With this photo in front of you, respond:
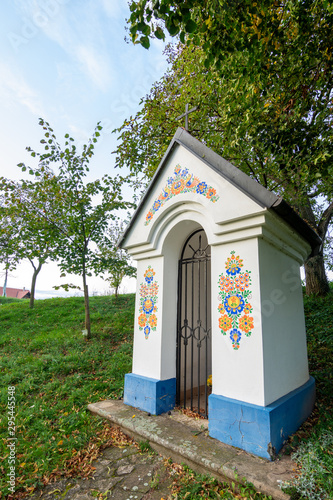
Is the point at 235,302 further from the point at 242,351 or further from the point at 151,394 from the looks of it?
→ the point at 151,394

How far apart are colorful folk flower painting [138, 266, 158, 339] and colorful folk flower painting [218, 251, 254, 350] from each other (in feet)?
3.90

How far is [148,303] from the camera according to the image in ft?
14.1

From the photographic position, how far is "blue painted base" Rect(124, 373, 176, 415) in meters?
3.81

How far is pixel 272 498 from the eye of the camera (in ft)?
7.50

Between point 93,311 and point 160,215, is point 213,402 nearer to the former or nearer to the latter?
point 160,215

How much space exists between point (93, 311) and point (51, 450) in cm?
825

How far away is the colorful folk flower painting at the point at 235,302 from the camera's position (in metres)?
3.12

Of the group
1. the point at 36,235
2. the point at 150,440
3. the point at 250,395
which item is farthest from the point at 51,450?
the point at 36,235

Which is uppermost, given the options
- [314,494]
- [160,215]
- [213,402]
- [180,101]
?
[180,101]

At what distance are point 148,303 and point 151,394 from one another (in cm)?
127

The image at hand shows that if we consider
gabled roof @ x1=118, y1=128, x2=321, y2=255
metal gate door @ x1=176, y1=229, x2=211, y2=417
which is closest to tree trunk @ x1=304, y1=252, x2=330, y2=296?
gabled roof @ x1=118, y1=128, x2=321, y2=255

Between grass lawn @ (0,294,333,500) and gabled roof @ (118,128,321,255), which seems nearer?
grass lawn @ (0,294,333,500)

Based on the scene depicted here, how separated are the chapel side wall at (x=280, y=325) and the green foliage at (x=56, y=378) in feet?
8.15

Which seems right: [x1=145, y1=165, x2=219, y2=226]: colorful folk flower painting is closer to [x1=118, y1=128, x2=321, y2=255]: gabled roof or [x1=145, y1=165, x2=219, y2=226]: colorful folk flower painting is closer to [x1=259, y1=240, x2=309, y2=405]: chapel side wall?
[x1=118, y1=128, x2=321, y2=255]: gabled roof
